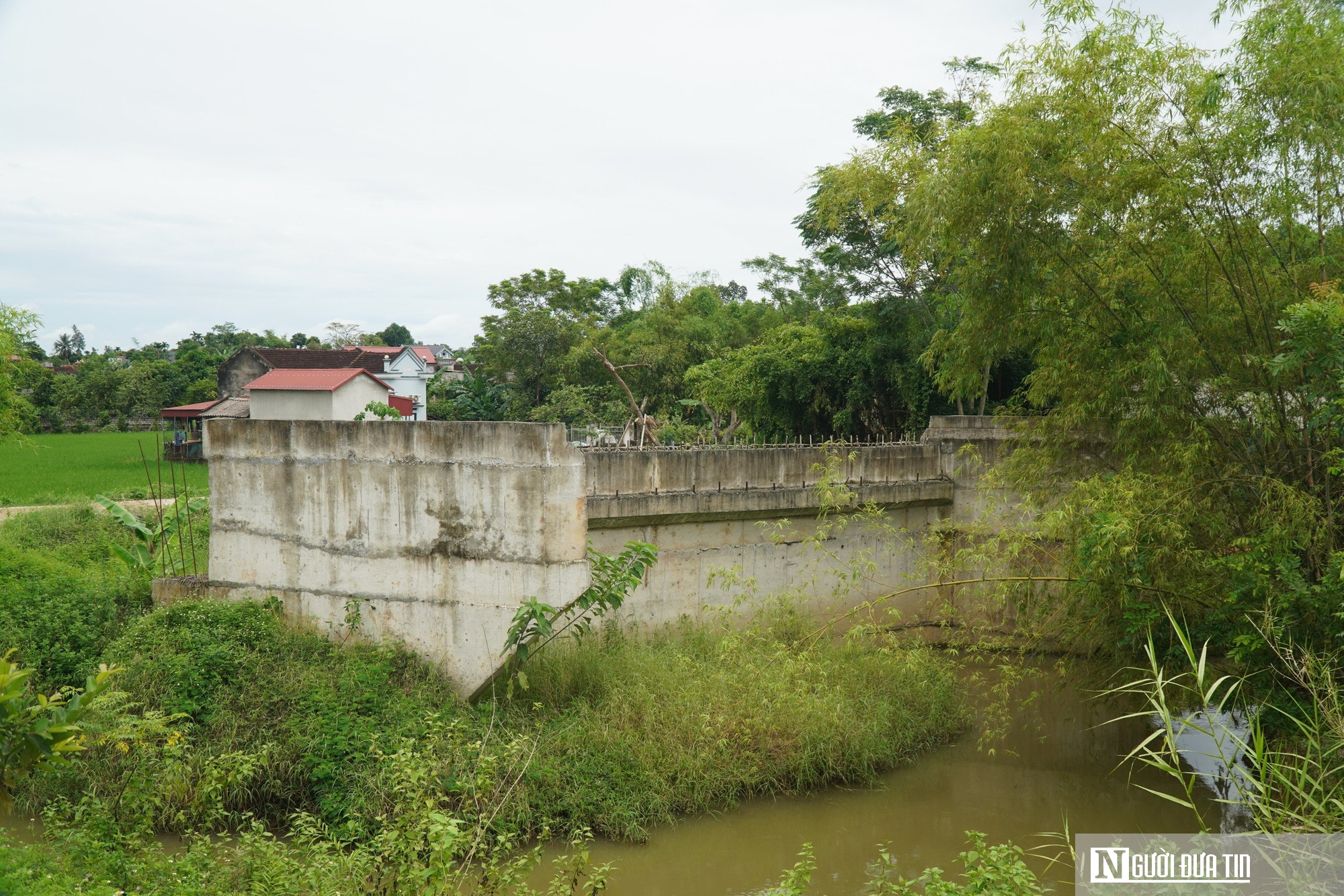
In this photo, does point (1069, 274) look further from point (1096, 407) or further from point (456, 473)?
point (456, 473)

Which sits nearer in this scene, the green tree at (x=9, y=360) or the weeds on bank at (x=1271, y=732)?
the weeds on bank at (x=1271, y=732)

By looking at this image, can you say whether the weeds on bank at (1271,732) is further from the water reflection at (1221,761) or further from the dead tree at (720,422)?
the dead tree at (720,422)

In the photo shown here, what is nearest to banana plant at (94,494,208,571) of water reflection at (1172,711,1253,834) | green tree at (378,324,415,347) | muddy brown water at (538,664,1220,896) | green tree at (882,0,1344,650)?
muddy brown water at (538,664,1220,896)

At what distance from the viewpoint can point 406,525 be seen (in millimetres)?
9172

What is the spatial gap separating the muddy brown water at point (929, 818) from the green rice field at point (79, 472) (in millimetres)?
13262

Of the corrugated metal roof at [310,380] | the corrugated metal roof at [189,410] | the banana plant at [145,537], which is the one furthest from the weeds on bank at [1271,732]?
the corrugated metal roof at [189,410]

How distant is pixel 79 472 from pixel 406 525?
21103 mm

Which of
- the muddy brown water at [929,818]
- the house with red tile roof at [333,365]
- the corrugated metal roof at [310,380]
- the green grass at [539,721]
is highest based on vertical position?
the house with red tile roof at [333,365]

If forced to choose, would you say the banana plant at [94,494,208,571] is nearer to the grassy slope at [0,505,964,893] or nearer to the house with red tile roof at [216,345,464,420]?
the grassy slope at [0,505,964,893]

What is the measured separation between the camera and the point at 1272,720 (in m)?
7.25

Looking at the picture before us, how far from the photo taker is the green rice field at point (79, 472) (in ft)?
66.9

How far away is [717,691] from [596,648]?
1.33 metres

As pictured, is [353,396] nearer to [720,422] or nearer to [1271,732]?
[720,422]

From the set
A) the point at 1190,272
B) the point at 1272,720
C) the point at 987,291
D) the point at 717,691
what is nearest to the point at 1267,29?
the point at 1190,272
